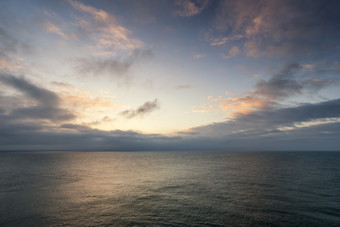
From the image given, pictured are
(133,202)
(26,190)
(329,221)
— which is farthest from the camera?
(26,190)

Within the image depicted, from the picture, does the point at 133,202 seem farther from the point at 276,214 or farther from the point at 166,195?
the point at 276,214

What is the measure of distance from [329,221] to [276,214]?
6.30m

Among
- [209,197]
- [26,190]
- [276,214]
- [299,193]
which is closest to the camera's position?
[276,214]

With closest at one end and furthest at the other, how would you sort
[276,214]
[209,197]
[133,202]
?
[276,214] < [133,202] < [209,197]

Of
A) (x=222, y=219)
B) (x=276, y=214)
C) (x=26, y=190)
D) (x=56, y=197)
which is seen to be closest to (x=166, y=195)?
(x=222, y=219)

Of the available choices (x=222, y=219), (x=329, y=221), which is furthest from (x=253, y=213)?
(x=329, y=221)

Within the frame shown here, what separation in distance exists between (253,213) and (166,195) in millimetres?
17329

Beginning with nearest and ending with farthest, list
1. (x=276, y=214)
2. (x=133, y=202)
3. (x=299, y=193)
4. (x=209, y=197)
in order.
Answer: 1. (x=276, y=214)
2. (x=133, y=202)
3. (x=209, y=197)
4. (x=299, y=193)

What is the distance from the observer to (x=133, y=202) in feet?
103

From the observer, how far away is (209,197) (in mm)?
34125

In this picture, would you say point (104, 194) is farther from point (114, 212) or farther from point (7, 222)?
point (7, 222)

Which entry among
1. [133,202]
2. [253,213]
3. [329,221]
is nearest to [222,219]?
[253,213]

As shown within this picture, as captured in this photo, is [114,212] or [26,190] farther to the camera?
[26,190]

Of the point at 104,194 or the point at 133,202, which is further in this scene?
the point at 104,194
